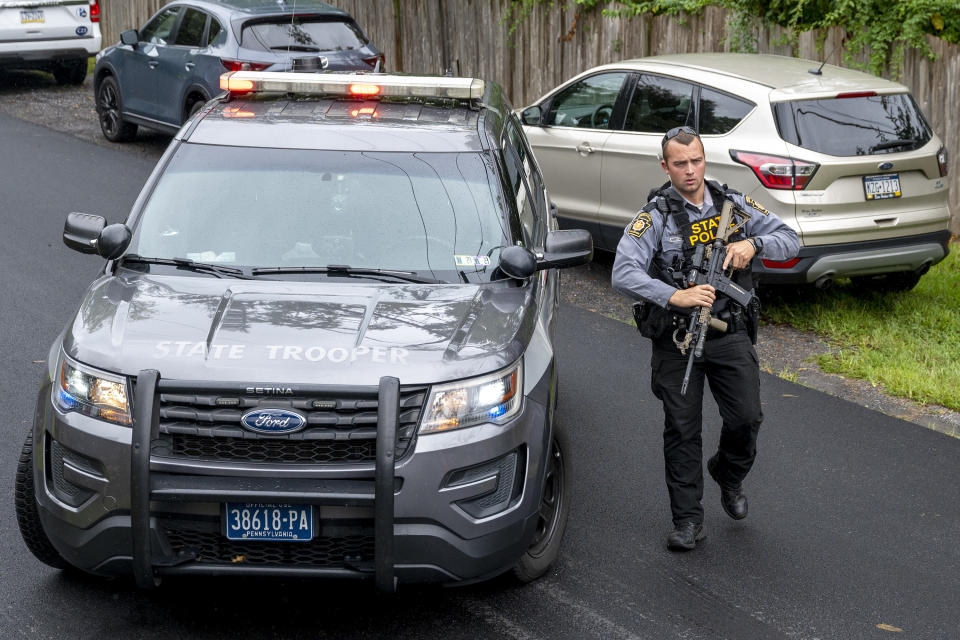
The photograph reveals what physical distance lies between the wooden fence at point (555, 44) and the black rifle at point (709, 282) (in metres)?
5.33

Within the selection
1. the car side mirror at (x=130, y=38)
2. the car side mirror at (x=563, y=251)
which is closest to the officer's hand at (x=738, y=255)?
the car side mirror at (x=563, y=251)

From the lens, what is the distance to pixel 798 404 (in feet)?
23.1

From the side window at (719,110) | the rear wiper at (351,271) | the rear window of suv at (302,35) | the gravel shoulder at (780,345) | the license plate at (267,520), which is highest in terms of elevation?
the rear window of suv at (302,35)

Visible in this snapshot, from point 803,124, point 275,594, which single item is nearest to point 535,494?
point 275,594

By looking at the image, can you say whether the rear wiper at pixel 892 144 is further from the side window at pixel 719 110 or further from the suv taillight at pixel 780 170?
the side window at pixel 719 110

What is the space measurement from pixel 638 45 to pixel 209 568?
10086 millimetres

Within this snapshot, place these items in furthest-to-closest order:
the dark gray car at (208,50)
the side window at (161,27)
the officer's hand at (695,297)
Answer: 1. the side window at (161,27)
2. the dark gray car at (208,50)
3. the officer's hand at (695,297)

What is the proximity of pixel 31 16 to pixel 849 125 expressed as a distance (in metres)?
13.0

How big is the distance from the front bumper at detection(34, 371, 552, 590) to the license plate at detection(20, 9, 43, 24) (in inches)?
568

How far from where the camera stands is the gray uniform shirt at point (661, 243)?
15.8 feet

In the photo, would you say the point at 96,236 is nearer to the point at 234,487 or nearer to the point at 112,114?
the point at 234,487

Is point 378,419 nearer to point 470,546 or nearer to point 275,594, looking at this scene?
point 470,546

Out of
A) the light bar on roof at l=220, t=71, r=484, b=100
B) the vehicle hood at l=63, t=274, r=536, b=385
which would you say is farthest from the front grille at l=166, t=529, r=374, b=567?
the light bar on roof at l=220, t=71, r=484, b=100

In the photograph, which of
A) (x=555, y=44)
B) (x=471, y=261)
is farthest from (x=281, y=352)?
(x=555, y=44)
